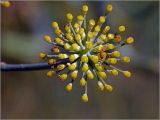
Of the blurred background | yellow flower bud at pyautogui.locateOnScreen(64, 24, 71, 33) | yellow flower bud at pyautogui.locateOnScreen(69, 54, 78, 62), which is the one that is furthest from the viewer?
the blurred background

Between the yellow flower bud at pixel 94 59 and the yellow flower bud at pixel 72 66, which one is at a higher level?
the yellow flower bud at pixel 94 59

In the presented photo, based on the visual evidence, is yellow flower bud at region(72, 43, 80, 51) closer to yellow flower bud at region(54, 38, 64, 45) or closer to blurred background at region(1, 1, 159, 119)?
yellow flower bud at region(54, 38, 64, 45)

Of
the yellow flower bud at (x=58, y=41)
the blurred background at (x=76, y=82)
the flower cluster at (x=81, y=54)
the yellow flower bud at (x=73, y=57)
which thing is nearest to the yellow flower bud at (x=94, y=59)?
the flower cluster at (x=81, y=54)

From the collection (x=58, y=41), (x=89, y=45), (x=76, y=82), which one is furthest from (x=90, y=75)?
(x=76, y=82)

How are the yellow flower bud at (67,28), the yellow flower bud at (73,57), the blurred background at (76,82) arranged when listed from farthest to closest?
the blurred background at (76,82) < the yellow flower bud at (67,28) < the yellow flower bud at (73,57)

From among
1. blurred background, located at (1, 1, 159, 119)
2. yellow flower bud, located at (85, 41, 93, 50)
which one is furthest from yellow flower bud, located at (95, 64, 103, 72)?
blurred background, located at (1, 1, 159, 119)

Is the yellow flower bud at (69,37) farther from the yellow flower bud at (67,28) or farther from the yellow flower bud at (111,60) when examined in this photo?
the yellow flower bud at (111,60)

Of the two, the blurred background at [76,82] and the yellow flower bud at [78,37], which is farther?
the blurred background at [76,82]

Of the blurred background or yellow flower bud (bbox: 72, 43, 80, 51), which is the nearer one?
yellow flower bud (bbox: 72, 43, 80, 51)

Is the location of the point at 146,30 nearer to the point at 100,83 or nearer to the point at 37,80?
the point at 37,80
